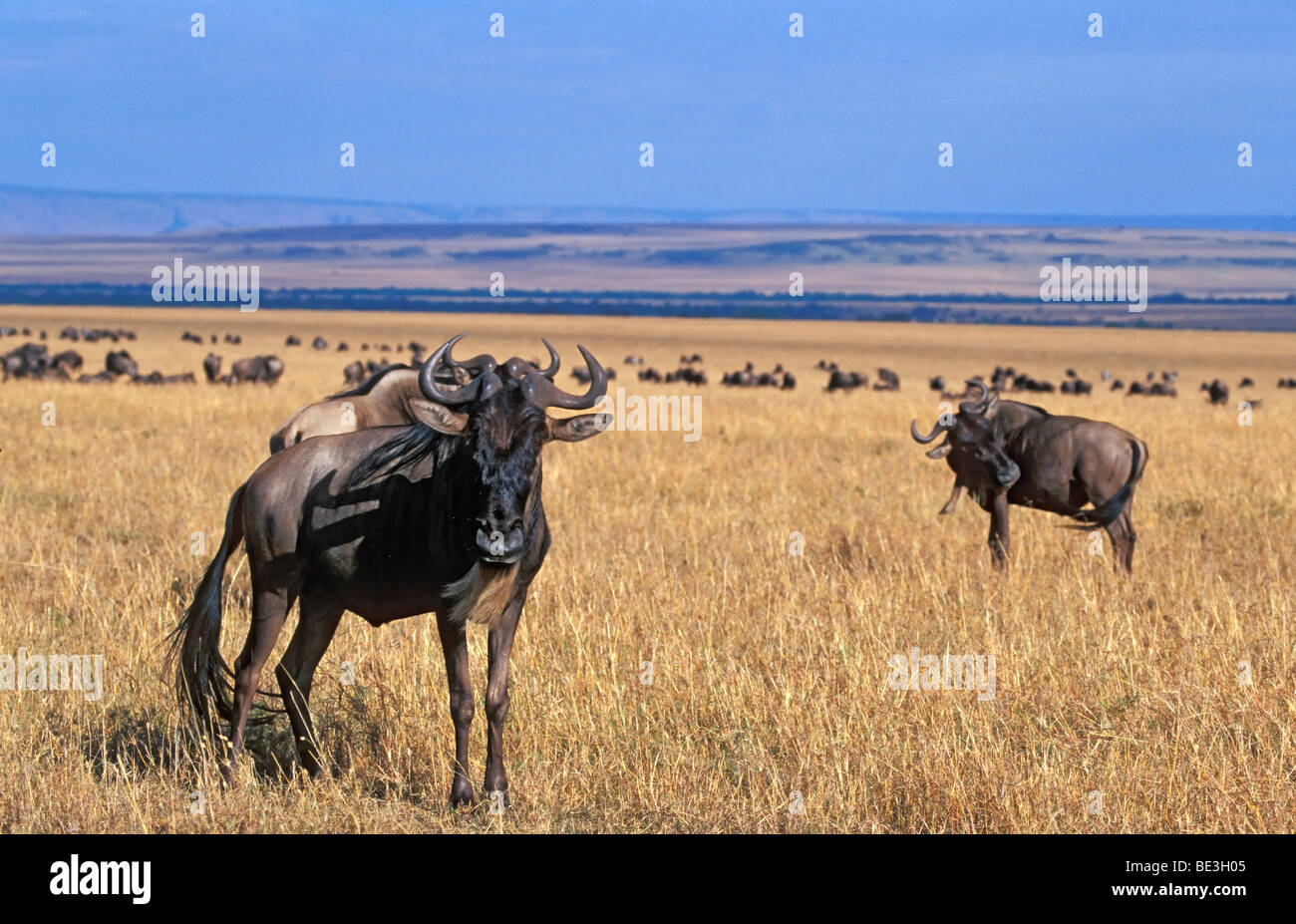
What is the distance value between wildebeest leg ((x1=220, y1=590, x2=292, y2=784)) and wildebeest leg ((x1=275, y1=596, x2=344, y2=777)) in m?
0.10

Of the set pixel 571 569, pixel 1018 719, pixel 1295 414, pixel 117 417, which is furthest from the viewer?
pixel 1295 414

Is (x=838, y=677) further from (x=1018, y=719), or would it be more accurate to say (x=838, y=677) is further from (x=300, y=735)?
(x=300, y=735)

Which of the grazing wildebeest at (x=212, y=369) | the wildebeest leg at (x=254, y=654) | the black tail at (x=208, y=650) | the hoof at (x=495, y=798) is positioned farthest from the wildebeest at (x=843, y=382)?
the hoof at (x=495, y=798)

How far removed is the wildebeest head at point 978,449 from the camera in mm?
11180

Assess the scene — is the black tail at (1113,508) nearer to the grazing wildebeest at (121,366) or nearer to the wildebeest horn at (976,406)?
the wildebeest horn at (976,406)

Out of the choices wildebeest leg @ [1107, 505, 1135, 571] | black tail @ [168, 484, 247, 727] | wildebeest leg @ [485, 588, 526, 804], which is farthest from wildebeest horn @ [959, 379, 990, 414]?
black tail @ [168, 484, 247, 727]

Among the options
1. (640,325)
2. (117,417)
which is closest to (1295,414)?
(117,417)

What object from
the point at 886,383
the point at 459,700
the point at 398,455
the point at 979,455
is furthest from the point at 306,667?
the point at 886,383

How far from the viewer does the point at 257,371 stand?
36.0 metres

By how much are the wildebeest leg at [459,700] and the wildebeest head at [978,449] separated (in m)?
6.34

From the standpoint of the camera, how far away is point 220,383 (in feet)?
110

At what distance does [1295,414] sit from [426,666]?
25.4m

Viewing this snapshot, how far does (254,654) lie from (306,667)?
226 millimetres

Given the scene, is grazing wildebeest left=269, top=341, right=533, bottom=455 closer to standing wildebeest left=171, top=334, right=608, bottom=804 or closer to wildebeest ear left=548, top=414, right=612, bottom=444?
standing wildebeest left=171, top=334, right=608, bottom=804
